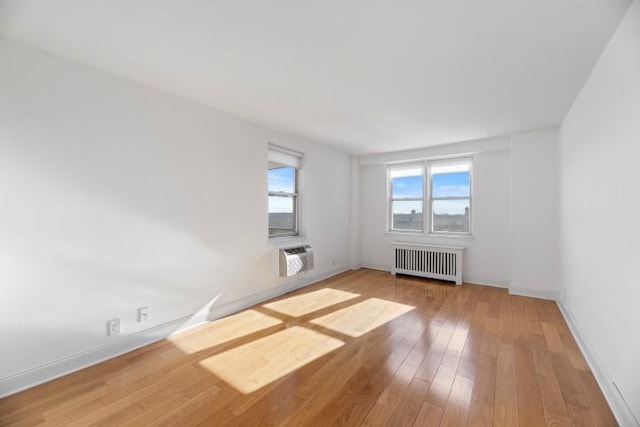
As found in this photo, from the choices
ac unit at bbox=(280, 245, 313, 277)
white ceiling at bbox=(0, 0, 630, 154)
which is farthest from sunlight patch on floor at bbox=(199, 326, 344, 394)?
white ceiling at bbox=(0, 0, 630, 154)

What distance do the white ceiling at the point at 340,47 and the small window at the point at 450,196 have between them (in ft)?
6.08

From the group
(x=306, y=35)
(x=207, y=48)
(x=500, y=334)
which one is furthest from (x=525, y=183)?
(x=207, y=48)

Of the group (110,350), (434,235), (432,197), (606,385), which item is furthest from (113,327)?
(432,197)

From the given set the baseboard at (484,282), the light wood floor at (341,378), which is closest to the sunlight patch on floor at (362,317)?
the light wood floor at (341,378)

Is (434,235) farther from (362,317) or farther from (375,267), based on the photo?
(362,317)

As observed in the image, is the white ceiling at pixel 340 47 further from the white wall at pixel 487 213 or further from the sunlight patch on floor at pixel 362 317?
the sunlight patch on floor at pixel 362 317

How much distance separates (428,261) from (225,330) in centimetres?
366

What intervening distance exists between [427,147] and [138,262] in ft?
15.7

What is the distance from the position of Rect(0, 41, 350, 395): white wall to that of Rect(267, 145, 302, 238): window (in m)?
0.57

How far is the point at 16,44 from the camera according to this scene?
195 centimetres

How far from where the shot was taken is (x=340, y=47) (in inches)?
78.4

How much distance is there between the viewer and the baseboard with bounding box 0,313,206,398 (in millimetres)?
1941

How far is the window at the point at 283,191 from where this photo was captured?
4199mm

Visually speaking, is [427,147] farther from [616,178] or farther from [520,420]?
[520,420]
